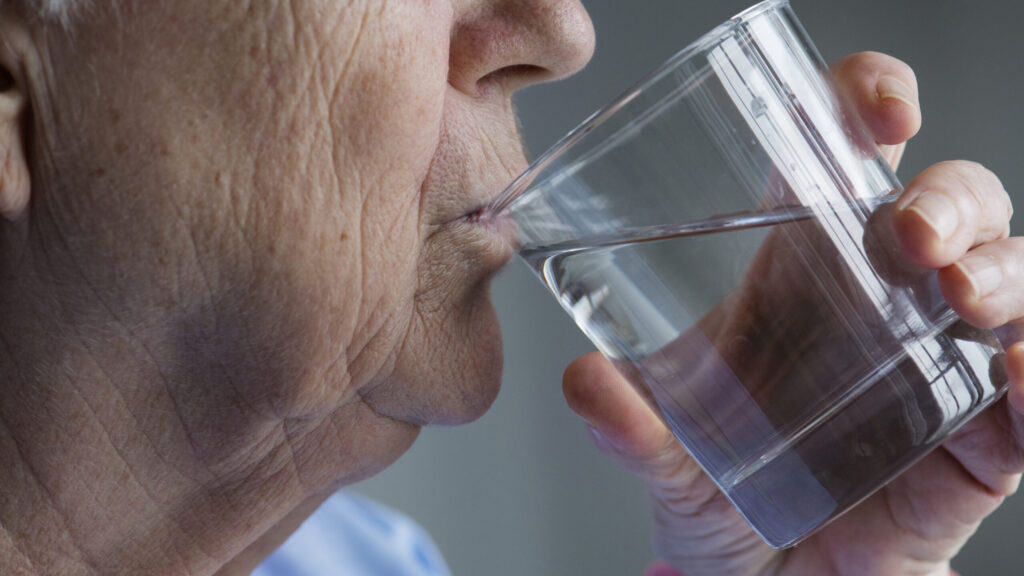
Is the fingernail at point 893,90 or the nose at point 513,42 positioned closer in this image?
the nose at point 513,42

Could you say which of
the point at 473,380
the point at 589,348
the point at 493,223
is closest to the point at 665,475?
the point at 473,380

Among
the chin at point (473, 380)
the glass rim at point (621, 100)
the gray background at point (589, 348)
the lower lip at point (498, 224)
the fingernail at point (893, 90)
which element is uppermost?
the glass rim at point (621, 100)

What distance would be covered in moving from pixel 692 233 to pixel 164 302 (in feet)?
1.15

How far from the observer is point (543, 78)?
767mm

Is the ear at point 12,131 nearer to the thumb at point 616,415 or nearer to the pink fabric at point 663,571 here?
the thumb at point 616,415

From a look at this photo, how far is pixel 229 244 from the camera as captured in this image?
63 cm

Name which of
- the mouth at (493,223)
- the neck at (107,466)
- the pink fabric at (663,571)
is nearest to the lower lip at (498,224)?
the mouth at (493,223)

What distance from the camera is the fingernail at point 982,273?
66 centimetres

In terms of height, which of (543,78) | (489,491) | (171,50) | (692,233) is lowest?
(489,491)

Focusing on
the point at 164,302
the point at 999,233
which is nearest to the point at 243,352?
the point at 164,302

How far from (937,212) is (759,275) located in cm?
15

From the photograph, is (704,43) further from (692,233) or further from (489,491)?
(489,491)

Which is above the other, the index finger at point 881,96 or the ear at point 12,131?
the ear at point 12,131

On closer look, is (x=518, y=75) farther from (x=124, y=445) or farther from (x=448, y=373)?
(x=124, y=445)
